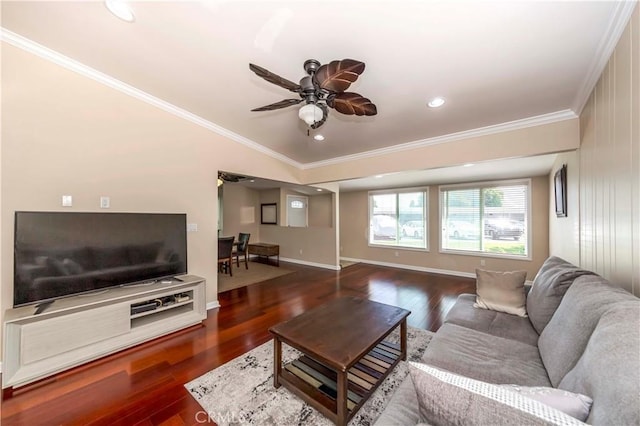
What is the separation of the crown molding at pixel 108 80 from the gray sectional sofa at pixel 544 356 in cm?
364

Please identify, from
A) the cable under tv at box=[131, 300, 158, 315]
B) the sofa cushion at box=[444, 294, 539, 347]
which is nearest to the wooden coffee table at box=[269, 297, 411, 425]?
the sofa cushion at box=[444, 294, 539, 347]

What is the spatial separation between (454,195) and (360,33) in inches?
192

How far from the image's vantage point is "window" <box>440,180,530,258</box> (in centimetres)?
493

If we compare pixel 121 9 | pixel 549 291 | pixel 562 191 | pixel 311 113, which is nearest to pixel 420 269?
pixel 562 191

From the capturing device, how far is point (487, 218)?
5.24 m

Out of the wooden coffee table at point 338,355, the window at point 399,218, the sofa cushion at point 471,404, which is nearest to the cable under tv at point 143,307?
the wooden coffee table at point 338,355

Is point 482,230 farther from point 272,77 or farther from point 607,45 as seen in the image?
point 272,77

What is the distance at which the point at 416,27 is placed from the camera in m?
1.66

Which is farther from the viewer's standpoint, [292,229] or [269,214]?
[269,214]

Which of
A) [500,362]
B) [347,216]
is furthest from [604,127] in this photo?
[347,216]

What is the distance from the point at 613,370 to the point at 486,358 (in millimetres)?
852

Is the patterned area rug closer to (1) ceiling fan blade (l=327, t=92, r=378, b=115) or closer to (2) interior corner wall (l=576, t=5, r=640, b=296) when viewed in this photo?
(2) interior corner wall (l=576, t=5, r=640, b=296)

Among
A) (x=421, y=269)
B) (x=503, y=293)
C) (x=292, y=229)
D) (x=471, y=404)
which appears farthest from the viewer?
(x=292, y=229)

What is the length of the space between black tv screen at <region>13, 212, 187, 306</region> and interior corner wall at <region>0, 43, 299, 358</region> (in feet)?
0.44
